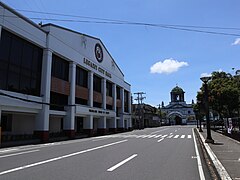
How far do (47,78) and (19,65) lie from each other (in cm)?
379

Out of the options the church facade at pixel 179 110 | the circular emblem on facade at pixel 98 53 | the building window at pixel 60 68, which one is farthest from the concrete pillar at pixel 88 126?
the church facade at pixel 179 110

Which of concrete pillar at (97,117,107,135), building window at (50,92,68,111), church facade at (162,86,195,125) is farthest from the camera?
church facade at (162,86,195,125)

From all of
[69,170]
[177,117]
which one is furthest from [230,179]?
[177,117]

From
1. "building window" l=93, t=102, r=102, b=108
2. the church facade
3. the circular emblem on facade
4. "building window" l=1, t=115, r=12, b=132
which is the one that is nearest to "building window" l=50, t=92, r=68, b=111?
"building window" l=1, t=115, r=12, b=132

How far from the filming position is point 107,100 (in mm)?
48594

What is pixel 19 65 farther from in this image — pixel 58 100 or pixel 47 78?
pixel 58 100

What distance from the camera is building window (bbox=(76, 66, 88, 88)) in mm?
37544

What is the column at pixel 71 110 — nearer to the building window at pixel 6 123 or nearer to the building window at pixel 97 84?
the building window at pixel 6 123

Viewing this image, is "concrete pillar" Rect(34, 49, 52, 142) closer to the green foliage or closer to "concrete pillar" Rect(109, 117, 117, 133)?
the green foliage

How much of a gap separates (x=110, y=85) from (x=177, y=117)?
8481cm

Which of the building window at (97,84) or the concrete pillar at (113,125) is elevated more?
the building window at (97,84)

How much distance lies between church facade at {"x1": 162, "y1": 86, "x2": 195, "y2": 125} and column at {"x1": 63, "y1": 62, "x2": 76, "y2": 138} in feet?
326

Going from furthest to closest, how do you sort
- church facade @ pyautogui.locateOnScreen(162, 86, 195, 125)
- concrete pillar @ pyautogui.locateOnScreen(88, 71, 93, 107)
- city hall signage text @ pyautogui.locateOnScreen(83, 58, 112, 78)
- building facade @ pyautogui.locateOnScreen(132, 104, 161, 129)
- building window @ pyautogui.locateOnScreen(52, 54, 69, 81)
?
church facade @ pyautogui.locateOnScreen(162, 86, 195, 125), building facade @ pyautogui.locateOnScreen(132, 104, 161, 129), concrete pillar @ pyautogui.locateOnScreen(88, 71, 93, 107), city hall signage text @ pyautogui.locateOnScreen(83, 58, 112, 78), building window @ pyautogui.locateOnScreen(52, 54, 69, 81)

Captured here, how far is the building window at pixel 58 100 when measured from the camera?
30973 millimetres
